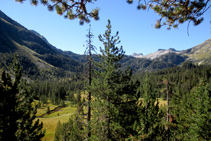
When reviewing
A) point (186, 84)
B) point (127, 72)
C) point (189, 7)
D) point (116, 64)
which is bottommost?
point (186, 84)

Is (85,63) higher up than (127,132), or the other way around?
(85,63)

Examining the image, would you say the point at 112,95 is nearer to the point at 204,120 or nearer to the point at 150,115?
the point at 150,115

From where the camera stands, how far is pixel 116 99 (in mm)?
11930

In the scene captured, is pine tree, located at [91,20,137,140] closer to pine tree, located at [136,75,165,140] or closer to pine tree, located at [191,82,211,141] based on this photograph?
pine tree, located at [136,75,165,140]

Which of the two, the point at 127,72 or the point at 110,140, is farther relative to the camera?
the point at 127,72

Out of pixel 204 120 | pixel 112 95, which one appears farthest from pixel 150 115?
pixel 204 120

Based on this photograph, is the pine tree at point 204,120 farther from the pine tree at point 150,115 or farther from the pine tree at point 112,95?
the pine tree at point 112,95

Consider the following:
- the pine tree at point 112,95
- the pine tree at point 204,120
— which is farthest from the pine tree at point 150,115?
the pine tree at point 204,120

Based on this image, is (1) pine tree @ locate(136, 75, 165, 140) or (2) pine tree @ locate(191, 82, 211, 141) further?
(2) pine tree @ locate(191, 82, 211, 141)

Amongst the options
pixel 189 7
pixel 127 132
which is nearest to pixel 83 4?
pixel 189 7

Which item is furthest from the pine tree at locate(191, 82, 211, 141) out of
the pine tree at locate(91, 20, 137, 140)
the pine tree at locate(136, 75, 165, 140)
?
the pine tree at locate(91, 20, 137, 140)

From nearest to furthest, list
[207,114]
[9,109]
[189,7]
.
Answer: [189,7], [9,109], [207,114]

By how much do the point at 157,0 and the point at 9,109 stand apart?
38.3 ft

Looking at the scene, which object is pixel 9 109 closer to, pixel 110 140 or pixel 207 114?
pixel 110 140
